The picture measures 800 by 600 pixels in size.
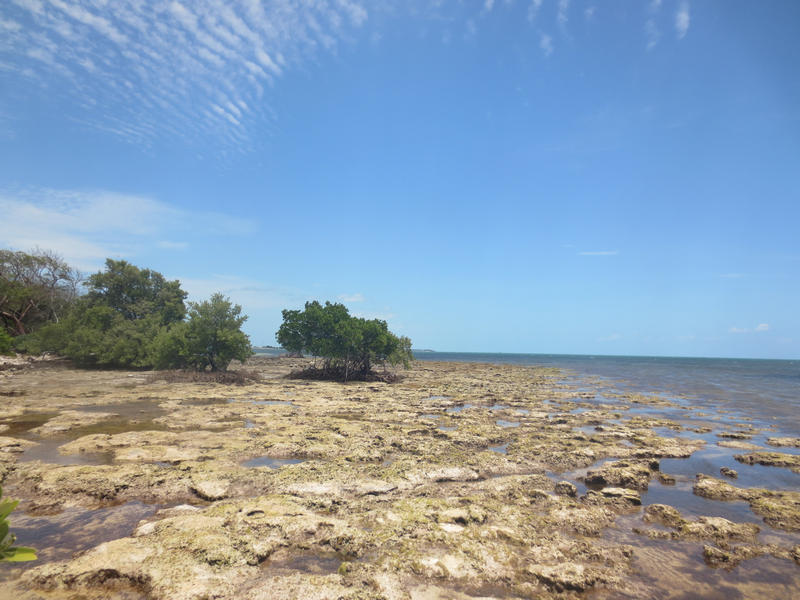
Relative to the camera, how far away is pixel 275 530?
8055 mm

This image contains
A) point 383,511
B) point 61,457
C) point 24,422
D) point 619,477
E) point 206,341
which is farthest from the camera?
point 206,341

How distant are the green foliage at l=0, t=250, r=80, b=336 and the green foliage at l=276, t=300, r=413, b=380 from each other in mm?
34836

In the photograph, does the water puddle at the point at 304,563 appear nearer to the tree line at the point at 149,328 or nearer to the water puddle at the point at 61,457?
the water puddle at the point at 61,457

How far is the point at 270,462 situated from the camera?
43.2ft

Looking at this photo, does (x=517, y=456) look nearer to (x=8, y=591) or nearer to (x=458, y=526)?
(x=458, y=526)

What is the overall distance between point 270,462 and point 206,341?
102 feet

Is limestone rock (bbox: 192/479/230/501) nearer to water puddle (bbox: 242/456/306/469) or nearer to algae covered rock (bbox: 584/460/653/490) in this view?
water puddle (bbox: 242/456/306/469)

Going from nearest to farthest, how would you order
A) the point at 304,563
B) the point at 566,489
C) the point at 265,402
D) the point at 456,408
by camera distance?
the point at 304,563
the point at 566,489
the point at 456,408
the point at 265,402

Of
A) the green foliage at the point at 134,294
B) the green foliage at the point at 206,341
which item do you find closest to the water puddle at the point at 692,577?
the green foliage at the point at 206,341

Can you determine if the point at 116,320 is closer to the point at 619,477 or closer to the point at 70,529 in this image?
the point at 70,529

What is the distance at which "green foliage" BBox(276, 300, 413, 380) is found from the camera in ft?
139

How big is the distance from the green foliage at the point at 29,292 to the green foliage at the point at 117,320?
24.9 ft

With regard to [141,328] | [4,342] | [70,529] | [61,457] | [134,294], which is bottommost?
[70,529]

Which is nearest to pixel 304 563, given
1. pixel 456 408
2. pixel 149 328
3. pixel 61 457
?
pixel 61 457
